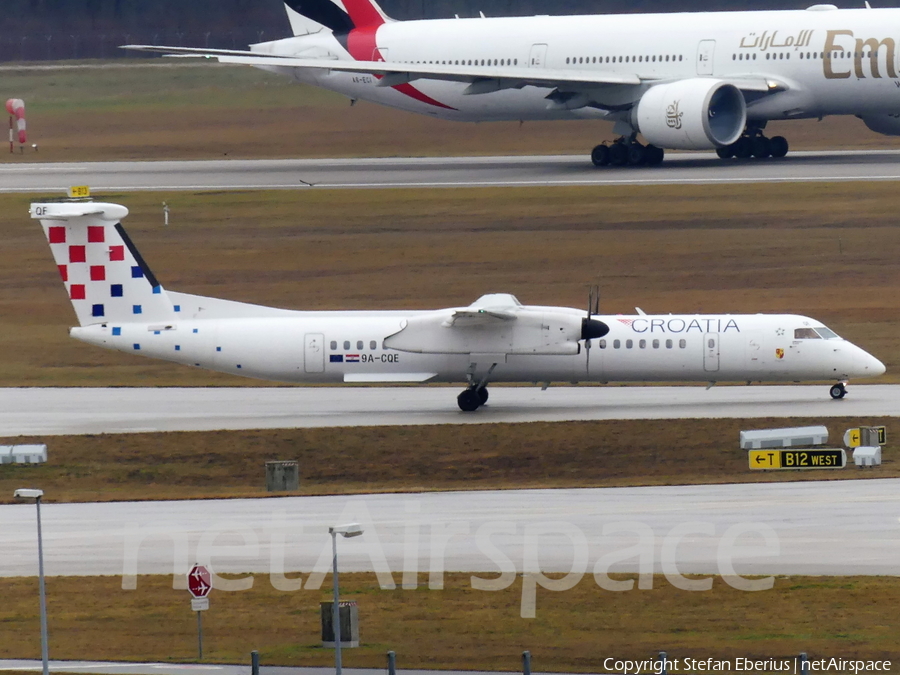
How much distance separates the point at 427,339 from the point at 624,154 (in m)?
30.0

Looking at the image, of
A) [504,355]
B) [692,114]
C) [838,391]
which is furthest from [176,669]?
[692,114]

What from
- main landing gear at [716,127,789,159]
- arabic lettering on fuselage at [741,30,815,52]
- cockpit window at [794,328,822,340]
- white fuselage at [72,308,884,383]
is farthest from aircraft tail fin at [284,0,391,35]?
→ cockpit window at [794,328,822,340]

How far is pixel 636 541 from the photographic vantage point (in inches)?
1146

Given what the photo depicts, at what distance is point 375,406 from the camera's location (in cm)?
4391

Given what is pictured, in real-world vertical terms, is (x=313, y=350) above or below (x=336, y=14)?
below

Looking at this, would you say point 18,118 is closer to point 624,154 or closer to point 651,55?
point 624,154

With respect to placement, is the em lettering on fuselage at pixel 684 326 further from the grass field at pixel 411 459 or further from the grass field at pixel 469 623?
the grass field at pixel 469 623

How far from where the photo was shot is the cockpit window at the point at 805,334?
41938 millimetres

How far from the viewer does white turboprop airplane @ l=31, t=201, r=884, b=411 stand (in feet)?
137

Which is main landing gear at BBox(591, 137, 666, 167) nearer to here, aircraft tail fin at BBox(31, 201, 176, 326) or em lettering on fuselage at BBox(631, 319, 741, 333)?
em lettering on fuselage at BBox(631, 319, 741, 333)

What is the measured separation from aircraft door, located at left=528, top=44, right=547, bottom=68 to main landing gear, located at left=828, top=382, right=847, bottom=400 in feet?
101

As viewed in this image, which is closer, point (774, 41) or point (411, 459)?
point (411, 459)

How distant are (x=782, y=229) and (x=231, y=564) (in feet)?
125

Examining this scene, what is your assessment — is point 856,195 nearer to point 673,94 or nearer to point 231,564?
point 673,94
